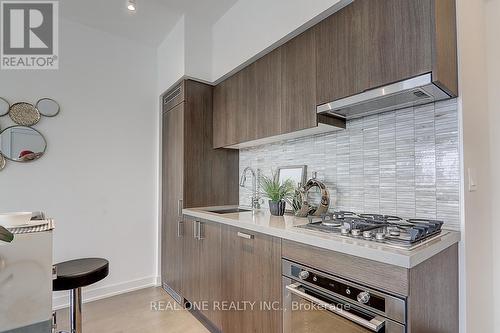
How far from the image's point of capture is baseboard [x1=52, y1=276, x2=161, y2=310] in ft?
7.97

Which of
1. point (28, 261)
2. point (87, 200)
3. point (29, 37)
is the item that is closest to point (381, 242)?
point (28, 261)

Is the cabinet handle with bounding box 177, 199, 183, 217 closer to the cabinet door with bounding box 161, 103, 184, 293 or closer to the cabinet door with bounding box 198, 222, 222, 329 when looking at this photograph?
the cabinet door with bounding box 161, 103, 184, 293

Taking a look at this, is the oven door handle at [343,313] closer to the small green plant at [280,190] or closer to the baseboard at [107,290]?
the small green plant at [280,190]

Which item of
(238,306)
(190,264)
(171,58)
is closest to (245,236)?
(238,306)

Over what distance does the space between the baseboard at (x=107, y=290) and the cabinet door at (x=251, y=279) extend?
4.91 ft

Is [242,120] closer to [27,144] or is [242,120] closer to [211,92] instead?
[211,92]

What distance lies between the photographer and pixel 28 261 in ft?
2.35

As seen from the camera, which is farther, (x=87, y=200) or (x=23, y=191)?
(x=87, y=200)

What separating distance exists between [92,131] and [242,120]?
161 cm

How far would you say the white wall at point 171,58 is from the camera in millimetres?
2561

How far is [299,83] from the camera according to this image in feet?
5.60

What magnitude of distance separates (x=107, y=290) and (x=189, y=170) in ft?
5.05

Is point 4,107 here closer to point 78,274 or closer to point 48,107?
point 48,107

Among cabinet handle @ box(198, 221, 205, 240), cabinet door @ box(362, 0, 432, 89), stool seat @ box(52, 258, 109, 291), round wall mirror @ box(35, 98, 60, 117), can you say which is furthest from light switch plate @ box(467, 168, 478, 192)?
round wall mirror @ box(35, 98, 60, 117)
